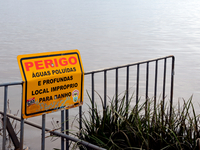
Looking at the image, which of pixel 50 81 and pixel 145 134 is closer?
pixel 50 81

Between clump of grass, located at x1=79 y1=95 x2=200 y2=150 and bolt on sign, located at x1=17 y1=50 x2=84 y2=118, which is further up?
bolt on sign, located at x1=17 y1=50 x2=84 y2=118

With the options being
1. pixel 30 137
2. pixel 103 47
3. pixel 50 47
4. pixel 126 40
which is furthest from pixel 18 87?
pixel 126 40

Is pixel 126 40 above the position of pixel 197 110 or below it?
above

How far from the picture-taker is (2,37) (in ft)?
72.1

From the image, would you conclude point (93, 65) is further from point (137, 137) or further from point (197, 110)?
point (137, 137)

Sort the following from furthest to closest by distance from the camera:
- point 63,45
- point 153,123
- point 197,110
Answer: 1. point 63,45
2. point 197,110
3. point 153,123

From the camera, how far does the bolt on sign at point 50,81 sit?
3189 mm

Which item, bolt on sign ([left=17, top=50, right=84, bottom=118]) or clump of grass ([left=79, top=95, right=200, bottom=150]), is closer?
bolt on sign ([left=17, top=50, right=84, bottom=118])

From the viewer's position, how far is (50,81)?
3320 millimetres

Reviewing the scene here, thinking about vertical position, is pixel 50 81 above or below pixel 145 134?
above

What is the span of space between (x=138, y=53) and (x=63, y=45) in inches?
159

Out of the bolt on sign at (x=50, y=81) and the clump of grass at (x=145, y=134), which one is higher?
the bolt on sign at (x=50, y=81)

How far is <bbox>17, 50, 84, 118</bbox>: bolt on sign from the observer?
10.5 feet

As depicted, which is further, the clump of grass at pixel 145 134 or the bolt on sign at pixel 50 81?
the clump of grass at pixel 145 134
